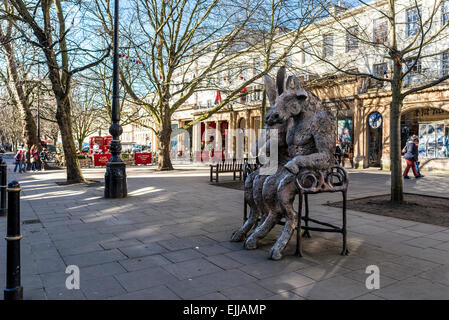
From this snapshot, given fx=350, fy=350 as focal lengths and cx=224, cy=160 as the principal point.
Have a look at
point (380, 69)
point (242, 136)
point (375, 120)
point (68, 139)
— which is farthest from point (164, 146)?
point (380, 69)

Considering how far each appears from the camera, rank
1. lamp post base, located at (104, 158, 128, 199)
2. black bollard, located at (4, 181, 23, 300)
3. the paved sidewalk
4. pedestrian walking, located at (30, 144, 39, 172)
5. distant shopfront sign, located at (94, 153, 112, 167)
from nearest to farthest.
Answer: black bollard, located at (4, 181, 23, 300) → the paved sidewalk → lamp post base, located at (104, 158, 128, 199) → pedestrian walking, located at (30, 144, 39, 172) → distant shopfront sign, located at (94, 153, 112, 167)

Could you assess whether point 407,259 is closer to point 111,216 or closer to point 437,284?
point 437,284

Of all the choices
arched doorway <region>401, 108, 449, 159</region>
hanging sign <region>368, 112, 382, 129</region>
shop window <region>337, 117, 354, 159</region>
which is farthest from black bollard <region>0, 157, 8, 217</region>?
hanging sign <region>368, 112, 382, 129</region>

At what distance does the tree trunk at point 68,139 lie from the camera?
40.2 feet

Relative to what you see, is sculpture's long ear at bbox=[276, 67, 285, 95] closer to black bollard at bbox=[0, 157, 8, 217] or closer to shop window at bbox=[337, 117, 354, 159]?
black bollard at bbox=[0, 157, 8, 217]

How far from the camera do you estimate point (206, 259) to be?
167 inches

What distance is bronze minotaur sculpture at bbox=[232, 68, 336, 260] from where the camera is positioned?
438 cm

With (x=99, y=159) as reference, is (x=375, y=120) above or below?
above

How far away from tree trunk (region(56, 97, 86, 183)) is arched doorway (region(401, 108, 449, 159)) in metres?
18.4

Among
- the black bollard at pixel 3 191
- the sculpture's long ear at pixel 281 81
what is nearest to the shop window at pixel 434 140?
the sculpture's long ear at pixel 281 81

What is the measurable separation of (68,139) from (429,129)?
18960 mm

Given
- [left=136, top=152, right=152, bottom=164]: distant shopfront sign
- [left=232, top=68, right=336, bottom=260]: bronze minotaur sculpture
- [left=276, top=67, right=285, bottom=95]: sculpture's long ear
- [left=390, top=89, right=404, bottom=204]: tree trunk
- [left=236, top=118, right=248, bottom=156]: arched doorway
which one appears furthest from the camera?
[left=236, top=118, right=248, bottom=156]: arched doorway

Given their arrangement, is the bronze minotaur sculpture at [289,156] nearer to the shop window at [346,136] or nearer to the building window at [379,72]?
the building window at [379,72]

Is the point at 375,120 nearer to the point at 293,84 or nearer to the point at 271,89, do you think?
the point at 271,89
